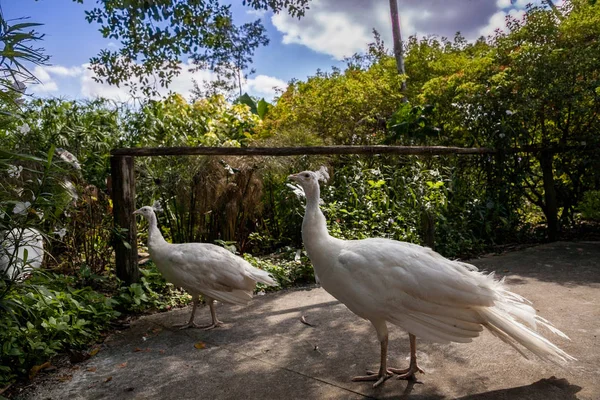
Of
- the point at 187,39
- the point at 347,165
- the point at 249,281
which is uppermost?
the point at 187,39

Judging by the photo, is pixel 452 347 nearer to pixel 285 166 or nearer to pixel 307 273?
pixel 307 273

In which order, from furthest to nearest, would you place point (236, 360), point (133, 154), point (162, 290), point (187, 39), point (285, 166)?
point (285, 166) → point (187, 39) → point (162, 290) → point (133, 154) → point (236, 360)

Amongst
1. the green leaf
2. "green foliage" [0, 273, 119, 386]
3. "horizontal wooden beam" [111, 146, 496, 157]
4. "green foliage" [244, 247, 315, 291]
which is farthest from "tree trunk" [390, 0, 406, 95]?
"green foliage" [0, 273, 119, 386]

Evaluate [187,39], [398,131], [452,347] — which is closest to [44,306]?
[452,347]

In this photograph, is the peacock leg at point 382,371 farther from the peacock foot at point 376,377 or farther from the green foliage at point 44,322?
the green foliage at point 44,322

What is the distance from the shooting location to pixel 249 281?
13.3 feet

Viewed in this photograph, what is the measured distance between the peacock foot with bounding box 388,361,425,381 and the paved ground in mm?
59

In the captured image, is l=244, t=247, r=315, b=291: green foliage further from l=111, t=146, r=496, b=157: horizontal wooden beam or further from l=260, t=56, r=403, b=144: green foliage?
l=260, t=56, r=403, b=144: green foliage

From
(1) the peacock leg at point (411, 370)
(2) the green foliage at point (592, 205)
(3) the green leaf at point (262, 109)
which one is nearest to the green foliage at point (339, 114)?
(3) the green leaf at point (262, 109)

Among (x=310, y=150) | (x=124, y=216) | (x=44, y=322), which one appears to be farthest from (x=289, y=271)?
(x=44, y=322)

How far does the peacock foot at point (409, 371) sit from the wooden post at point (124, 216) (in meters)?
2.71

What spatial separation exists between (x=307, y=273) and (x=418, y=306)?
2854mm

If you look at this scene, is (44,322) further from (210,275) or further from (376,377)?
(376,377)

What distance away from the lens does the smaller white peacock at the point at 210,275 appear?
155 inches
